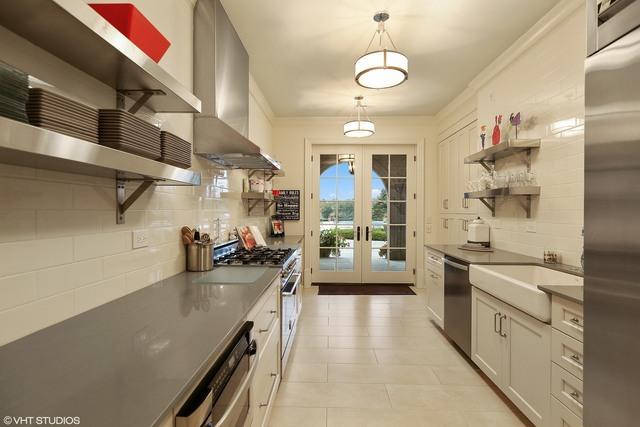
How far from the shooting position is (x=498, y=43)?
9.48 ft

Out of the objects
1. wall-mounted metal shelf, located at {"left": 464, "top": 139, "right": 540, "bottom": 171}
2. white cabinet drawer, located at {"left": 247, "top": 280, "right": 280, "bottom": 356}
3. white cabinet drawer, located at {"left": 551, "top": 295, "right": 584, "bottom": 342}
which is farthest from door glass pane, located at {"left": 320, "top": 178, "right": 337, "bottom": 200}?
white cabinet drawer, located at {"left": 551, "top": 295, "right": 584, "bottom": 342}

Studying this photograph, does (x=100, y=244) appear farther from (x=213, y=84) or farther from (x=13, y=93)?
(x=213, y=84)

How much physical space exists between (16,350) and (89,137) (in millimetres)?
670

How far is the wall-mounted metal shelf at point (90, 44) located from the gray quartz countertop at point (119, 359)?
92 centimetres

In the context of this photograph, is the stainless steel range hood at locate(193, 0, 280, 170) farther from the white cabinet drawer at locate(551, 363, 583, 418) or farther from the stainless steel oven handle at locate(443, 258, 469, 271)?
the white cabinet drawer at locate(551, 363, 583, 418)

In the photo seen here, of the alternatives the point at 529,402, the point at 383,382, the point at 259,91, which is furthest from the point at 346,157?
the point at 529,402

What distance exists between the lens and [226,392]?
0.98m

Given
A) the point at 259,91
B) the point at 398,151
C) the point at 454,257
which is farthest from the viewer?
the point at 398,151

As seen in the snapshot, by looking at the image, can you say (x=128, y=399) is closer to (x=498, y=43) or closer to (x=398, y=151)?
(x=498, y=43)

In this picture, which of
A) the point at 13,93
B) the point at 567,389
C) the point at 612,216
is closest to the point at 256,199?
the point at 13,93

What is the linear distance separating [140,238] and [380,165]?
4.29 meters

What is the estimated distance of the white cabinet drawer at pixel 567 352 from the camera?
58.1 inches

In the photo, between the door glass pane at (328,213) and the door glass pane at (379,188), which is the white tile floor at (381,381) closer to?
the door glass pane at (328,213)

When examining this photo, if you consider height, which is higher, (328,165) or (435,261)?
(328,165)
